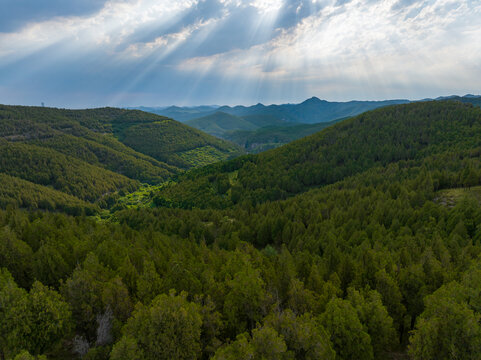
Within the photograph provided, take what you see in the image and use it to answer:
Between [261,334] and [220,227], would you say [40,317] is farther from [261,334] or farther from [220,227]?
[220,227]

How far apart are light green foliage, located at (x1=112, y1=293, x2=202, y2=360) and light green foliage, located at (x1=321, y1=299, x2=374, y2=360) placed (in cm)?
1730

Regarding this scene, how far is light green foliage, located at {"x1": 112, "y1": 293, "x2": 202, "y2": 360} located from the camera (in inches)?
1145

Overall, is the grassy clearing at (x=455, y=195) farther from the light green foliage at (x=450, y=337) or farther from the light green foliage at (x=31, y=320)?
the light green foliage at (x=31, y=320)

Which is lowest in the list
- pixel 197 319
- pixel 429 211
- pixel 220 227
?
pixel 220 227

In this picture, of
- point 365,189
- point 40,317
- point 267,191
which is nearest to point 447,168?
point 365,189

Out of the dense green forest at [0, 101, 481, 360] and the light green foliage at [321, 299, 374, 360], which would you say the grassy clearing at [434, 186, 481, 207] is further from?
the light green foliage at [321, 299, 374, 360]

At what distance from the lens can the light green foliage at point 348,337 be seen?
106 feet

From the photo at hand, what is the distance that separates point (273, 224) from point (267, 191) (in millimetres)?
85272

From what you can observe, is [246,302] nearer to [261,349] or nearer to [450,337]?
[261,349]

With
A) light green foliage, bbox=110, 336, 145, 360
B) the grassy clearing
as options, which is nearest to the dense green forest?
light green foliage, bbox=110, 336, 145, 360

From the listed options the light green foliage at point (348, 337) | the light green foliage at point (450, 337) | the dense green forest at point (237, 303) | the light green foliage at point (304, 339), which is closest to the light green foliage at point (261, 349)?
the dense green forest at point (237, 303)

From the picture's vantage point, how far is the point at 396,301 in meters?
43.9

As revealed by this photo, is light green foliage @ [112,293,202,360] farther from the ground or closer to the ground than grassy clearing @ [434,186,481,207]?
farther from the ground

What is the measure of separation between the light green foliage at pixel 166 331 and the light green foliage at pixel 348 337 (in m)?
17.3
